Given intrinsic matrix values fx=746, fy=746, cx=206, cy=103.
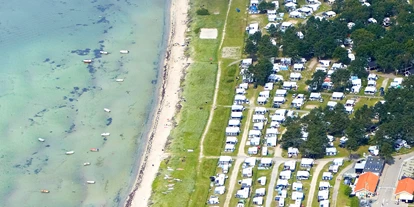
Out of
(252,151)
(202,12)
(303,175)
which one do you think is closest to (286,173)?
(303,175)

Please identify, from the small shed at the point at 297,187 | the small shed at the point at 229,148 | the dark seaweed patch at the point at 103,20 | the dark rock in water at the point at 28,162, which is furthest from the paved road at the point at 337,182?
the dark seaweed patch at the point at 103,20

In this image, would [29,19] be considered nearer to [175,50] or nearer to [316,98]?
[175,50]

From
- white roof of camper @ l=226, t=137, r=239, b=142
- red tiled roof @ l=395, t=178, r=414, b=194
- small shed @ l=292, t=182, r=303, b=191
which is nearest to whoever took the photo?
red tiled roof @ l=395, t=178, r=414, b=194

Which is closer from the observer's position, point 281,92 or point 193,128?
point 193,128

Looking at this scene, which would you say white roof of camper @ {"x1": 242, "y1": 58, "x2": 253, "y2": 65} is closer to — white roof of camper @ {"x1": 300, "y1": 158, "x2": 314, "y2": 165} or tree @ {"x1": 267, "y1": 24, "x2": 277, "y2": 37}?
tree @ {"x1": 267, "y1": 24, "x2": 277, "y2": 37}

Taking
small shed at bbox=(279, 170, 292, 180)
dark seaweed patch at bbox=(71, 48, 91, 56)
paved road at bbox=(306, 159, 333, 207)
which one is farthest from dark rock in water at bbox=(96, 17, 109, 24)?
paved road at bbox=(306, 159, 333, 207)

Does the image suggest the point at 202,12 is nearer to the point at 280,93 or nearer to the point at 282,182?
the point at 280,93

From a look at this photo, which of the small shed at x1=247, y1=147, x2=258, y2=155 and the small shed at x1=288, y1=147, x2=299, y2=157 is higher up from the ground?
the small shed at x1=288, y1=147, x2=299, y2=157
